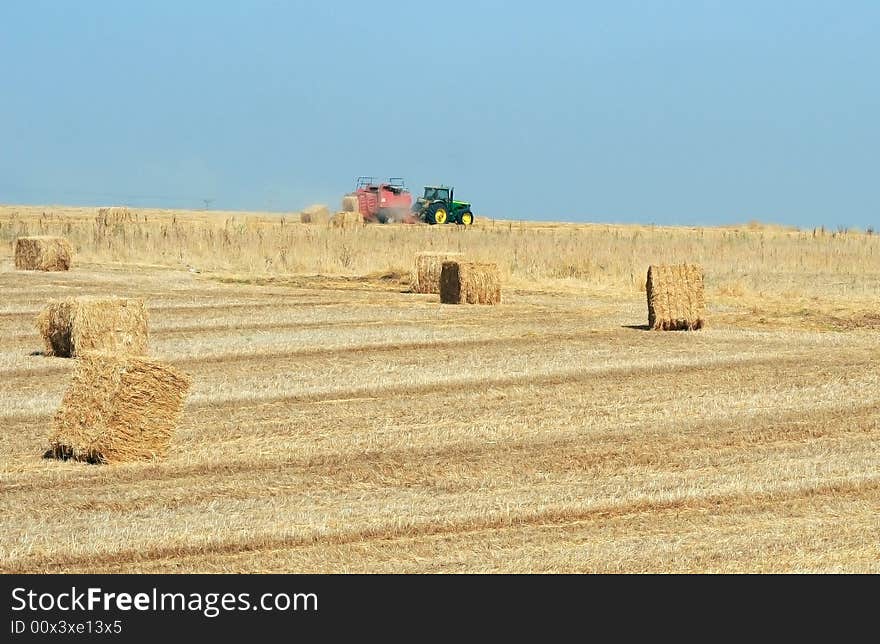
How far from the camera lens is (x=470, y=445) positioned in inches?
452

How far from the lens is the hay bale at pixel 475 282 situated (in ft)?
82.1

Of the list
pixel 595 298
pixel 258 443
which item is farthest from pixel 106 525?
pixel 595 298

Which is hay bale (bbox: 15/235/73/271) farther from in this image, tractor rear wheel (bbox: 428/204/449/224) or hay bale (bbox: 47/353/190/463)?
tractor rear wheel (bbox: 428/204/449/224)

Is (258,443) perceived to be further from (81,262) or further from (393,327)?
(81,262)

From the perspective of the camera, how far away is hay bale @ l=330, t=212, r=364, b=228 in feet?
167

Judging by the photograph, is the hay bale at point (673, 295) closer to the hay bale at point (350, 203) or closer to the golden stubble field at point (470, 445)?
the golden stubble field at point (470, 445)

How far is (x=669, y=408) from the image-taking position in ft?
44.2

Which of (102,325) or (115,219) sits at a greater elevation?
(115,219)

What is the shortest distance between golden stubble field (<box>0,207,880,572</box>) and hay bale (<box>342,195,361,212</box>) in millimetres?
32696

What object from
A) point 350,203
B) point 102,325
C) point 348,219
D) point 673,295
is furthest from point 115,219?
point 102,325

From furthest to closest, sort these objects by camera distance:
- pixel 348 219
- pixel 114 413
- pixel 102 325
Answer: pixel 348 219, pixel 102 325, pixel 114 413

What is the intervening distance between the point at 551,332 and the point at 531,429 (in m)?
8.16

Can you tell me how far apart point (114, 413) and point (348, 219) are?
4184 cm

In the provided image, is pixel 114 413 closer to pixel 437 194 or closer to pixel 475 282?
pixel 475 282
